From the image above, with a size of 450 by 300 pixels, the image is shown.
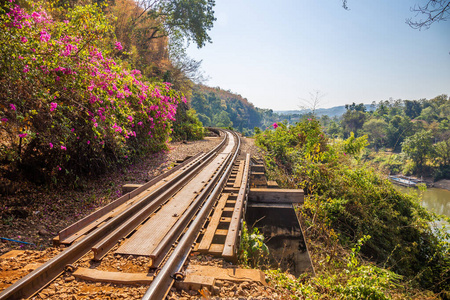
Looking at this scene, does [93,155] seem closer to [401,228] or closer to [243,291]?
[243,291]

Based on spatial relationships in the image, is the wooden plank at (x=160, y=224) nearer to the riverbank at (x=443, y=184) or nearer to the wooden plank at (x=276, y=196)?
the wooden plank at (x=276, y=196)

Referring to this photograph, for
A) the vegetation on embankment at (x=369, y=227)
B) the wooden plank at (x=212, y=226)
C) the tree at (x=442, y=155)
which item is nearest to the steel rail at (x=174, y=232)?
the wooden plank at (x=212, y=226)

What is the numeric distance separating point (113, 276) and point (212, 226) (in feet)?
5.49

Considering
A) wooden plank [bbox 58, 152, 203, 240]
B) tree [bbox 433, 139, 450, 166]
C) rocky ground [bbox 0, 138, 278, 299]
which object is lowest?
tree [bbox 433, 139, 450, 166]

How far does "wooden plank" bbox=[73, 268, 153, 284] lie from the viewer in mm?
2695

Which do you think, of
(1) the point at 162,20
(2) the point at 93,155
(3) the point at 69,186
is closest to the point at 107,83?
(2) the point at 93,155

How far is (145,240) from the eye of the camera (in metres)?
→ 3.64

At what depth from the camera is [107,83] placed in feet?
20.7

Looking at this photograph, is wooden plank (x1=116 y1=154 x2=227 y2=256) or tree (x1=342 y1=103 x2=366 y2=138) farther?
tree (x1=342 y1=103 x2=366 y2=138)

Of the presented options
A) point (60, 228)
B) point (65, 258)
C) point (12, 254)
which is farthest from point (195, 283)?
point (60, 228)

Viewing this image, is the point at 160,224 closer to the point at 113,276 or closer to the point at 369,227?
the point at 113,276

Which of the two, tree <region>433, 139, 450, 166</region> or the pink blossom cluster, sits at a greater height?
the pink blossom cluster

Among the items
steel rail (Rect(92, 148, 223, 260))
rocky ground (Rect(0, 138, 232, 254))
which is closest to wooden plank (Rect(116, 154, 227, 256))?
steel rail (Rect(92, 148, 223, 260))

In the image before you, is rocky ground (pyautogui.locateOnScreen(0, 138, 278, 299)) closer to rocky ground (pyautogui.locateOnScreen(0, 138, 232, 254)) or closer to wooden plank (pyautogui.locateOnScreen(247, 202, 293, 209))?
rocky ground (pyautogui.locateOnScreen(0, 138, 232, 254))
